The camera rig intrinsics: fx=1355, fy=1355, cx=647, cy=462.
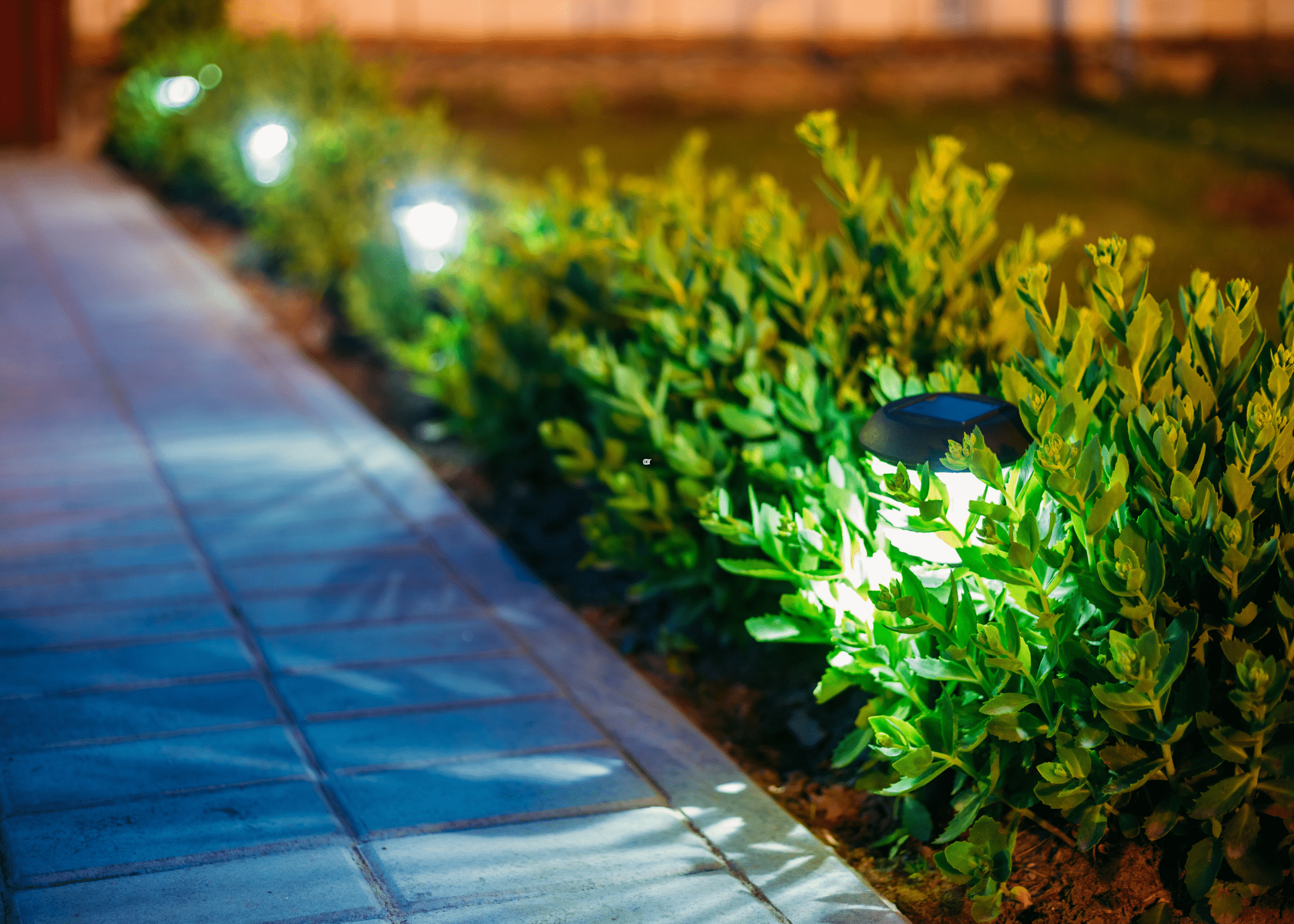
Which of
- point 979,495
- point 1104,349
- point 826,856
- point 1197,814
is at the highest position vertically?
point 1104,349

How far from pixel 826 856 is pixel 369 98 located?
866cm

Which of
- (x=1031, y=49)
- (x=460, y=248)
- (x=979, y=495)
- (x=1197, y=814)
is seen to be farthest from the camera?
(x=1031, y=49)

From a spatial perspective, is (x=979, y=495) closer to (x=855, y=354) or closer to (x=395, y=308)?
(x=855, y=354)

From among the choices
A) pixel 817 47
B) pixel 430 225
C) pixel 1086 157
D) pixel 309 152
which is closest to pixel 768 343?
pixel 430 225

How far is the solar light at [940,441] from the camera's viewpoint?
2.90 metres

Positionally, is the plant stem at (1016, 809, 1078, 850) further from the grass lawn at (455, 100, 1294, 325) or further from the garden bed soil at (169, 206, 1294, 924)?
the grass lawn at (455, 100, 1294, 325)

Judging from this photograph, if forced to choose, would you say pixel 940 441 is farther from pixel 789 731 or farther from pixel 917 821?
pixel 789 731

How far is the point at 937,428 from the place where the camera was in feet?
9.55

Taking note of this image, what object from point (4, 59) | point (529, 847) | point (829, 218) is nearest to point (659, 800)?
point (529, 847)

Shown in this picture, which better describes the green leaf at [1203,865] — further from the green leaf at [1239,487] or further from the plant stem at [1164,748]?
the green leaf at [1239,487]

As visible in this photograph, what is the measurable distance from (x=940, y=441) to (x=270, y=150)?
7.28m

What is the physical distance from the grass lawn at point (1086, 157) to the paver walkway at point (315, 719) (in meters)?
3.90

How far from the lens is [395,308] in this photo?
6883 mm

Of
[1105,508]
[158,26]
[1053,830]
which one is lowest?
[1053,830]
